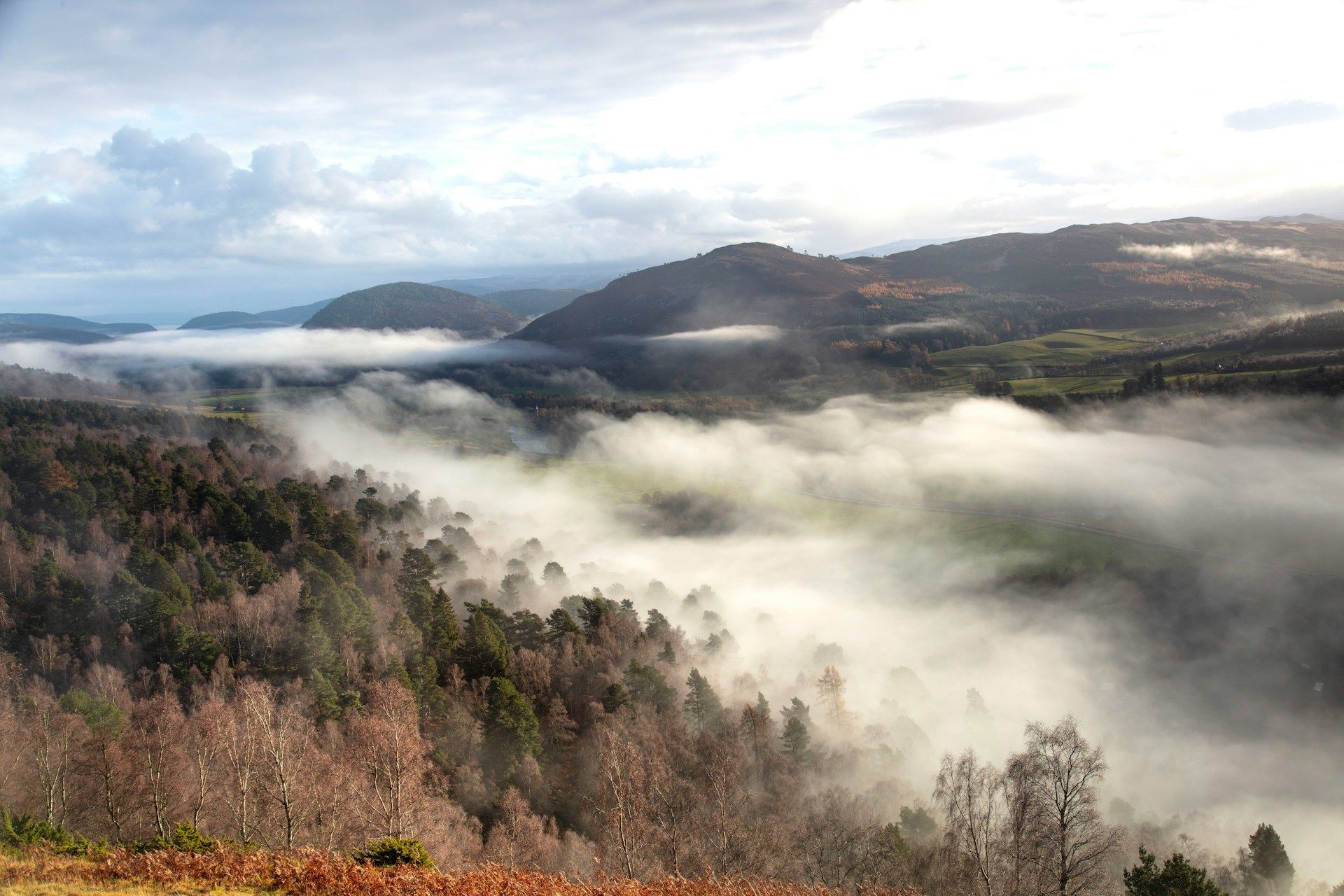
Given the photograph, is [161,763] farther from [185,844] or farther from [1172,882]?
[1172,882]

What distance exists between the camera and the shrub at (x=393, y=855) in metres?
20.0

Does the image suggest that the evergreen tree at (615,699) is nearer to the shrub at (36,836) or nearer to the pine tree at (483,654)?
the pine tree at (483,654)

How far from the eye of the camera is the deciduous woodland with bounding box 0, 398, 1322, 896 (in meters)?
30.5

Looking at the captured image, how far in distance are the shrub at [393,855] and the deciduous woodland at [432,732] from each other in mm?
4610

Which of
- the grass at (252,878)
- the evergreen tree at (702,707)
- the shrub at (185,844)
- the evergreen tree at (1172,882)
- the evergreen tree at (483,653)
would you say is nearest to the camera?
the grass at (252,878)

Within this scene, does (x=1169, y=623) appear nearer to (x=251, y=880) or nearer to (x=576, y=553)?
(x=576, y=553)

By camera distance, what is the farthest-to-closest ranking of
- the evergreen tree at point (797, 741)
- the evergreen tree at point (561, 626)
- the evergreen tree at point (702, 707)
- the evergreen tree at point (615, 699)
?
the evergreen tree at point (561, 626)
the evergreen tree at point (702, 707)
the evergreen tree at point (615, 699)
the evergreen tree at point (797, 741)

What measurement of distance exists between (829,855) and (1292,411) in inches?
5611

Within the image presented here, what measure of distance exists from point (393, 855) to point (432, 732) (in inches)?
976

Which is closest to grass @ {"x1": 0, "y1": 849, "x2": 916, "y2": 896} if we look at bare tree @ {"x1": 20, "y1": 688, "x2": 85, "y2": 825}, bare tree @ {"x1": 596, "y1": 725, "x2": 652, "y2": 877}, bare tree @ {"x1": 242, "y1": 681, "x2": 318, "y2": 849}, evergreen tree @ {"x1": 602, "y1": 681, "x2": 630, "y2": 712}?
bare tree @ {"x1": 242, "y1": 681, "x2": 318, "y2": 849}

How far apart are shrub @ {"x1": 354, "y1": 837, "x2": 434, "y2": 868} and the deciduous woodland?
182 inches

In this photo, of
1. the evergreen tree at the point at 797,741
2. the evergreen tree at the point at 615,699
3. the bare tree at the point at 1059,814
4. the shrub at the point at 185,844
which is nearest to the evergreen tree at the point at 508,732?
the evergreen tree at the point at 615,699

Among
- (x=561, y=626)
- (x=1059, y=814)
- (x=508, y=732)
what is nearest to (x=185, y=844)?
(x=508, y=732)

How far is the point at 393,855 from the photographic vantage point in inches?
794
